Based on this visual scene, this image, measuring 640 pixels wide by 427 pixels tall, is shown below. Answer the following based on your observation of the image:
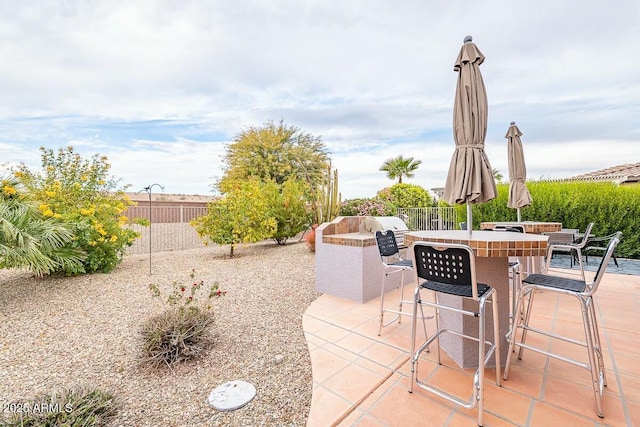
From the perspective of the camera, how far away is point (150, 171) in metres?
8.65

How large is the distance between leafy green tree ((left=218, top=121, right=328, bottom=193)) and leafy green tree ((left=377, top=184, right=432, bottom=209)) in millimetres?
3976

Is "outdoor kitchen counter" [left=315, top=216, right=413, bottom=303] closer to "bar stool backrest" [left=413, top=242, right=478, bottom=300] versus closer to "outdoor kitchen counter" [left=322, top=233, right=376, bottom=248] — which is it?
"outdoor kitchen counter" [left=322, top=233, right=376, bottom=248]

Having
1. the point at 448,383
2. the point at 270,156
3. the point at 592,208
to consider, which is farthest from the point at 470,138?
the point at 270,156

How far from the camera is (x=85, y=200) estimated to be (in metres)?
5.54

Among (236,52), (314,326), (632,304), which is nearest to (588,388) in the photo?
(314,326)

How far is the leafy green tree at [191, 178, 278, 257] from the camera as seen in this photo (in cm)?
710

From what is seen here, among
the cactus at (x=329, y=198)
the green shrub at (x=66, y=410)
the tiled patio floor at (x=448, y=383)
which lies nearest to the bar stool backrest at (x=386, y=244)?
the tiled patio floor at (x=448, y=383)

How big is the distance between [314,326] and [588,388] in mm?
2180

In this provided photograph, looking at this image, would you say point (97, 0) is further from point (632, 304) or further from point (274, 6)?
point (632, 304)

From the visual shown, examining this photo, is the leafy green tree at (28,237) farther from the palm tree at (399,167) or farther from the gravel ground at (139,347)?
A: the palm tree at (399,167)

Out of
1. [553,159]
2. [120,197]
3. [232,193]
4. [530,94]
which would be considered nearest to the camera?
[120,197]

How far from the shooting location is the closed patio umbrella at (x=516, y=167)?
4535mm

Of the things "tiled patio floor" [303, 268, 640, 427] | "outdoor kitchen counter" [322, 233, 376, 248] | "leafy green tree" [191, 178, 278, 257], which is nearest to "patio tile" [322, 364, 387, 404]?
"tiled patio floor" [303, 268, 640, 427]

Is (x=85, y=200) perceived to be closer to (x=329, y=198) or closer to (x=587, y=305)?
(x=329, y=198)
